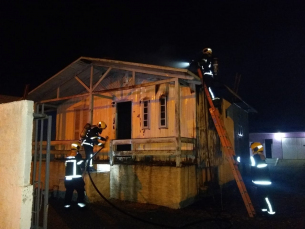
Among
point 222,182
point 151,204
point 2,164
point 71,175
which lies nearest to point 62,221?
point 71,175

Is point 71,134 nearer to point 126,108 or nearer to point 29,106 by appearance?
point 126,108

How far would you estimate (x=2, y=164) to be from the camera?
394cm

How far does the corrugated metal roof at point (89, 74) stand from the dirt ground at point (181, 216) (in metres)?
4.03

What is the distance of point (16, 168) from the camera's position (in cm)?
379

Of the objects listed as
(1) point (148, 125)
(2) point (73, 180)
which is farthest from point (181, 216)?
(1) point (148, 125)

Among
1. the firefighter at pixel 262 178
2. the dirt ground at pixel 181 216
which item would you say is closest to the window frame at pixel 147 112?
the dirt ground at pixel 181 216

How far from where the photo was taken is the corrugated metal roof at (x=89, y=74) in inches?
372

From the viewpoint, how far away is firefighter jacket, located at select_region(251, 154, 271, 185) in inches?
266

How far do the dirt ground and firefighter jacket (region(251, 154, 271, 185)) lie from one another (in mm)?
894

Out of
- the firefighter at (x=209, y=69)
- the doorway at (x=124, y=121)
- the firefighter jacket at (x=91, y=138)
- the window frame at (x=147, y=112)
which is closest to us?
the firefighter jacket at (x=91, y=138)

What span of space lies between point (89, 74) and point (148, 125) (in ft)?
12.3

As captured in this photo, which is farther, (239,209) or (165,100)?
(165,100)

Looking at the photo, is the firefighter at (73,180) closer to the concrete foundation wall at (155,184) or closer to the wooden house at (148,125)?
the wooden house at (148,125)

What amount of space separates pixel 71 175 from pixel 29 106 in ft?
13.8
